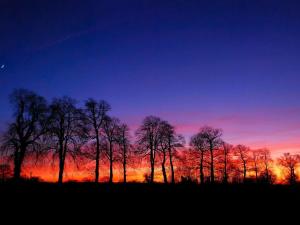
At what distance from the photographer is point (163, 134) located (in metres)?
44.6

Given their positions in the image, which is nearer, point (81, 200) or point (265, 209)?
point (265, 209)

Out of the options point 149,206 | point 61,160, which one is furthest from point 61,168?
point 149,206

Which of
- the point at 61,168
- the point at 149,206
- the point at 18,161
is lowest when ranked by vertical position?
the point at 149,206

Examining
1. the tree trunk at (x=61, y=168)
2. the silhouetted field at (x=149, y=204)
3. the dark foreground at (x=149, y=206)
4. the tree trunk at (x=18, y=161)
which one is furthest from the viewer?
the tree trunk at (x=61, y=168)

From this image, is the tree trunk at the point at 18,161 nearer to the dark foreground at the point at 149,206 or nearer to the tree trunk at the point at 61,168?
the tree trunk at the point at 61,168

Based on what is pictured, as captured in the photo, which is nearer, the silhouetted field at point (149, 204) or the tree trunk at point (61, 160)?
the silhouetted field at point (149, 204)

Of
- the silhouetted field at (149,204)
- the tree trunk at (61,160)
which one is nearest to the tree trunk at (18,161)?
the tree trunk at (61,160)

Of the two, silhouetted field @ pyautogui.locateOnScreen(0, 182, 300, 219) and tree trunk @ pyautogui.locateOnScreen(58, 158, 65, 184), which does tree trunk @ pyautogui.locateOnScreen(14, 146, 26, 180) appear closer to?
tree trunk @ pyautogui.locateOnScreen(58, 158, 65, 184)

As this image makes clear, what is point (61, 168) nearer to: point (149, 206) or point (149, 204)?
point (149, 204)

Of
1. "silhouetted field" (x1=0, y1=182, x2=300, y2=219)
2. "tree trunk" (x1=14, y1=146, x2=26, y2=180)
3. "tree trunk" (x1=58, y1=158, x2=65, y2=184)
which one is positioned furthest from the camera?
"tree trunk" (x1=58, y1=158, x2=65, y2=184)

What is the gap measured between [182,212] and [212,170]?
1559 inches

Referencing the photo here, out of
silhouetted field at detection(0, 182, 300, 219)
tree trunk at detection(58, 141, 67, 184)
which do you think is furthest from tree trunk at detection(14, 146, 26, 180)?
silhouetted field at detection(0, 182, 300, 219)

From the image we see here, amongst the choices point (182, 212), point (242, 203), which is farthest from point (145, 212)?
point (242, 203)

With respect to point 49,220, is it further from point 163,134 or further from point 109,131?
point 163,134
